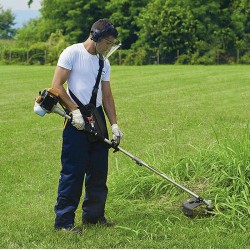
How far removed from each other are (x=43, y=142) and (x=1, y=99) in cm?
705

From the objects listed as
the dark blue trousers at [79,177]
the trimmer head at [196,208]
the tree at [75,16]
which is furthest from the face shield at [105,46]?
the tree at [75,16]

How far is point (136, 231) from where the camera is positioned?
498 cm

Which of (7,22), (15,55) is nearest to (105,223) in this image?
(15,55)

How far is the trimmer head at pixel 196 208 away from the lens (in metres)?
5.36

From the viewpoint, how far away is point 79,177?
16.3 feet

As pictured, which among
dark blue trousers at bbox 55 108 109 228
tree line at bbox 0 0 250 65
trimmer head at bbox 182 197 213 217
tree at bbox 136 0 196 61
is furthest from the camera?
tree at bbox 136 0 196 61

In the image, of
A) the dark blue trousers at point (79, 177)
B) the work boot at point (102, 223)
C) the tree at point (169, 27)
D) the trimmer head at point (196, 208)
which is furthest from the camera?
the tree at point (169, 27)

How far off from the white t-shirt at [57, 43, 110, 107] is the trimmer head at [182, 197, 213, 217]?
1.35m

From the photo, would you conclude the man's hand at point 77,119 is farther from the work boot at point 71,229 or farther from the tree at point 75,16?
the tree at point 75,16

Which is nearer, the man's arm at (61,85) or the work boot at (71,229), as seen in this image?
the man's arm at (61,85)

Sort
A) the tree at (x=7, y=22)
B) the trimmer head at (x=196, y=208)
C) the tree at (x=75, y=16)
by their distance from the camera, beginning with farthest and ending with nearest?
the tree at (x=7, y=22), the tree at (x=75, y=16), the trimmer head at (x=196, y=208)

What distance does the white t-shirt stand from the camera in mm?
4812

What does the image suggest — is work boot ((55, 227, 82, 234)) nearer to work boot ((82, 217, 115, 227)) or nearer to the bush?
work boot ((82, 217, 115, 227))

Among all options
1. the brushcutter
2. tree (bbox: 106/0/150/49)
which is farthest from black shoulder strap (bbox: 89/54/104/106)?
tree (bbox: 106/0/150/49)
